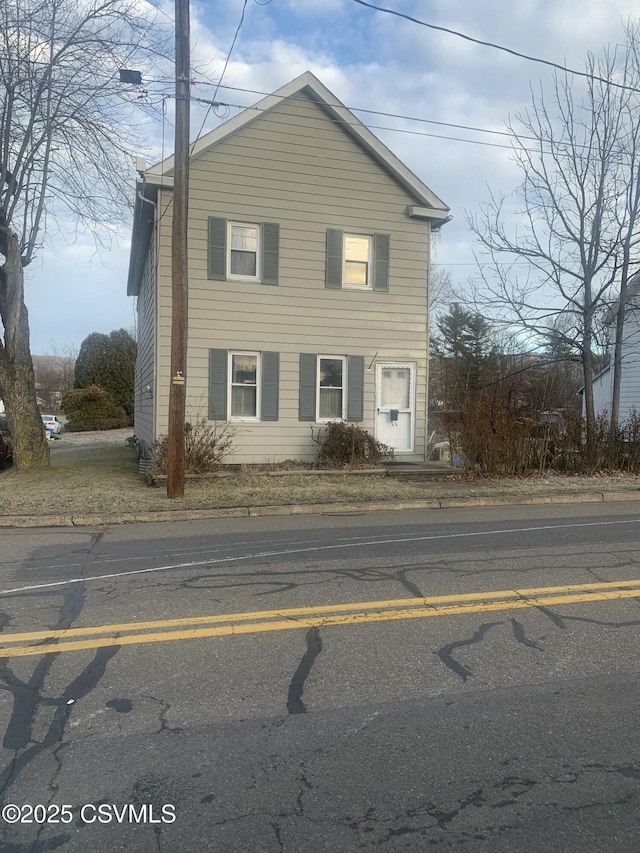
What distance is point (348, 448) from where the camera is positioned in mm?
14367

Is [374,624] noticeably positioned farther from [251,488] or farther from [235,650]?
[251,488]

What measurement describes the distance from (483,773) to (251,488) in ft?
30.5

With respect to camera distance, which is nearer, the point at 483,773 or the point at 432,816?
the point at 432,816

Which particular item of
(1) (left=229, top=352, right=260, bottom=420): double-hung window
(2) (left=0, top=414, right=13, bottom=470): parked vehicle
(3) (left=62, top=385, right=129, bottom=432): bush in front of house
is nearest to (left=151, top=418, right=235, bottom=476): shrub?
(1) (left=229, top=352, right=260, bottom=420): double-hung window

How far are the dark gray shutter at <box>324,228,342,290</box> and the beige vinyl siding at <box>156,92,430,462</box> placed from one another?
0.14 meters

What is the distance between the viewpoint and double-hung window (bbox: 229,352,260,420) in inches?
574

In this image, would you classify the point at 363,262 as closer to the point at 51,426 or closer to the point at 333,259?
the point at 333,259

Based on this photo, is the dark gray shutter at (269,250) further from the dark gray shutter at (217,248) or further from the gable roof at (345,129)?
the gable roof at (345,129)

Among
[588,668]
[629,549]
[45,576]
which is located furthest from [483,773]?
[629,549]

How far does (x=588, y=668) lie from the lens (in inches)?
160

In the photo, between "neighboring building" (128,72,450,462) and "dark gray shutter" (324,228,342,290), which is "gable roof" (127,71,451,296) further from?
"dark gray shutter" (324,228,342,290)

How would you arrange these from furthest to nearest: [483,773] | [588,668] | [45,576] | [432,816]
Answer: [45,576]
[588,668]
[483,773]
[432,816]

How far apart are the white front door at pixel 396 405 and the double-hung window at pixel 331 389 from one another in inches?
35.6

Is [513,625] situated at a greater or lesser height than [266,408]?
lesser
